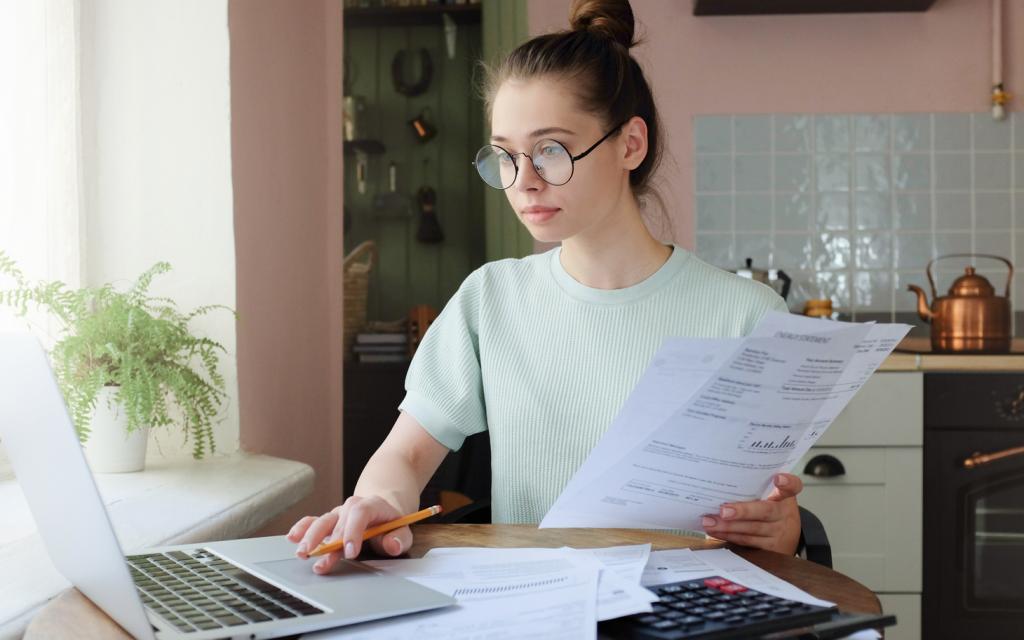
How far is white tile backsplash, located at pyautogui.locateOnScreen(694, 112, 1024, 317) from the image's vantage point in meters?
3.27

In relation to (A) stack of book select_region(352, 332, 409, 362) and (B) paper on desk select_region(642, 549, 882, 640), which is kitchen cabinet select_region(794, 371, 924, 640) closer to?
(A) stack of book select_region(352, 332, 409, 362)

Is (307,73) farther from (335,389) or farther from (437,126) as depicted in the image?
(437,126)

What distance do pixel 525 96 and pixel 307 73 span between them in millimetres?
1150

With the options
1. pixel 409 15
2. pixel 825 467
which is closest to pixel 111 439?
pixel 825 467

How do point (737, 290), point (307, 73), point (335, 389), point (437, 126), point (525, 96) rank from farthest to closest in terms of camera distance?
1. point (437, 126)
2. point (335, 389)
3. point (307, 73)
4. point (737, 290)
5. point (525, 96)

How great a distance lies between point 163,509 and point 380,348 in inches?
76.7

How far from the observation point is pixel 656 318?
1411 millimetres

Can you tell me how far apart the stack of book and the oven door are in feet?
5.24

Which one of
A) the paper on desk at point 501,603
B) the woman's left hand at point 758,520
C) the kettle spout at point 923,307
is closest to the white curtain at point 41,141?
the paper on desk at point 501,603

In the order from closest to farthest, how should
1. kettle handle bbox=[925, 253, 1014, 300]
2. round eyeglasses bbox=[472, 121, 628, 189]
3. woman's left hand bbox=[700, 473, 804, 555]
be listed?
woman's left hand bbox=[700, 473, 804, 555]
round eyeglasses bbox=[472, 121, 628, 189]
kettle handle bbox=[925, 253, 1014, 300]

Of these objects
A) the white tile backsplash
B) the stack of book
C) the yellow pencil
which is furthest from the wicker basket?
the yellow pencil

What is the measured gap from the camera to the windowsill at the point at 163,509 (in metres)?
0.96

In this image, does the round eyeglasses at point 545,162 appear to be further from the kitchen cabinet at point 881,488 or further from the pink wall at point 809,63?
the pink wall at point 809,63

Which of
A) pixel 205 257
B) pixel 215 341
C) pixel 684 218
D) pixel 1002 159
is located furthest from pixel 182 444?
pixel 1002 159
